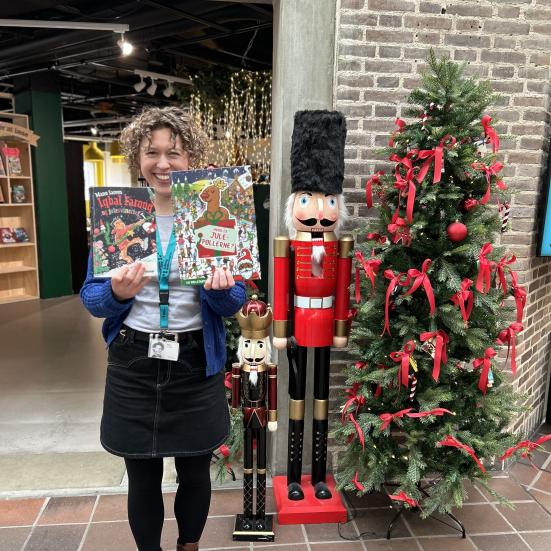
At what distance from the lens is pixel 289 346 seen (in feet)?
7.74

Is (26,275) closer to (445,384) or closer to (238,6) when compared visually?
(238,6)

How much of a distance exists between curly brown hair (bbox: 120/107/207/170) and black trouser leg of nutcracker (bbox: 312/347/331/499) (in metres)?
1.18

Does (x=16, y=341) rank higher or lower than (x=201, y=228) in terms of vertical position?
lower

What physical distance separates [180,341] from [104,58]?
19.0 feet

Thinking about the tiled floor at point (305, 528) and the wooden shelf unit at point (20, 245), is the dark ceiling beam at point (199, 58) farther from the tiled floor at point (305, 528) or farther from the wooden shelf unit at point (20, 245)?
A: the tiled floor at point (305, 528)

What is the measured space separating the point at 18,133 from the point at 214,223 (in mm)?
6070

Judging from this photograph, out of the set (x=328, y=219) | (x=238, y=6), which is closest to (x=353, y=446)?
(x=328, y=219)

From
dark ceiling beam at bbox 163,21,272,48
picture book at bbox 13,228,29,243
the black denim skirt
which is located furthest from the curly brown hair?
picture book at bbox 13,228,29,243

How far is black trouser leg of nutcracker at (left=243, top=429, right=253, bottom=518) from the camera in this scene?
87.5 inches

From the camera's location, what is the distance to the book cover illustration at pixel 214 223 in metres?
1.47

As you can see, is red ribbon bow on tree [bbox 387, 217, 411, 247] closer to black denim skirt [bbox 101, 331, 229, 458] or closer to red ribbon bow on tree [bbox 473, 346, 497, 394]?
red ribbon bow on tree [bbox 473, 346, 497, 394]

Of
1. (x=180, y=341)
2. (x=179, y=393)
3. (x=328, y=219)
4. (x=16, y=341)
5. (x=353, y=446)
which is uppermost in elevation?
(x=328, y=219)

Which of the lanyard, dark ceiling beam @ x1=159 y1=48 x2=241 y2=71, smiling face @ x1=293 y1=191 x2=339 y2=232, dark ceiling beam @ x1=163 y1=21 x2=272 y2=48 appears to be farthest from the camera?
dark ceiling beam @ x1=159 y1=48 x2=241 y2=71

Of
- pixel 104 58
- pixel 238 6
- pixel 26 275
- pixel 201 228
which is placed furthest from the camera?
pixel 26 275
